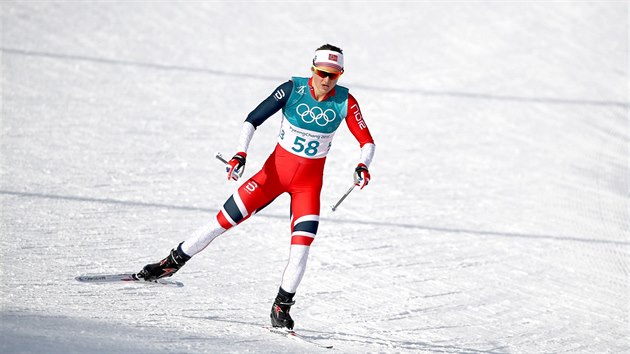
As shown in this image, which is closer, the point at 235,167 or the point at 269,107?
the point at 235,167

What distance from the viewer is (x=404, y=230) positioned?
10.8 m

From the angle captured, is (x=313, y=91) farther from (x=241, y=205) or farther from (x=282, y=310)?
(x=282, y=310)

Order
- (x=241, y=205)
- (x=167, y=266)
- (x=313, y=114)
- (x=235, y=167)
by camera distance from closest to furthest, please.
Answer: (x=235, y=167) → (x=313, y=114) → (x=241, y=205) → (x=167, y=266)

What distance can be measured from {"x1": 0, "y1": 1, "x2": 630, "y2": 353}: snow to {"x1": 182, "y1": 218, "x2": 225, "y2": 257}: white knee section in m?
0.56

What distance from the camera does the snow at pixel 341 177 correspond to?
8242mm

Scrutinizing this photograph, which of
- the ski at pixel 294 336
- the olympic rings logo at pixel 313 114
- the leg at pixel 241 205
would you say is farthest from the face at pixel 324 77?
the ski at pixel 294 336

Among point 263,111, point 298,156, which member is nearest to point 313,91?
point 263,111

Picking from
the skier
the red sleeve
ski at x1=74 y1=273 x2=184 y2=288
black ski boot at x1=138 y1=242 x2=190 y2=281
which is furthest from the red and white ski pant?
ski at x1=74 y1=273 x2=184 y2=288

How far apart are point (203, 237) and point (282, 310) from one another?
33.4 inches

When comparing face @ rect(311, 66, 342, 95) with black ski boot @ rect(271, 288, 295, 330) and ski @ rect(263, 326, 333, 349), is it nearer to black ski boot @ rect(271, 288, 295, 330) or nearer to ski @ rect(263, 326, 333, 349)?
black ski boot @ rect(271, 288, 295, 330)

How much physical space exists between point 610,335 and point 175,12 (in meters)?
11.0

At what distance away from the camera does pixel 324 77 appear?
7340mm

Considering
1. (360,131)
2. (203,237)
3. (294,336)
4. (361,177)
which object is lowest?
(294,336)

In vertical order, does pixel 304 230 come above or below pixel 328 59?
below
